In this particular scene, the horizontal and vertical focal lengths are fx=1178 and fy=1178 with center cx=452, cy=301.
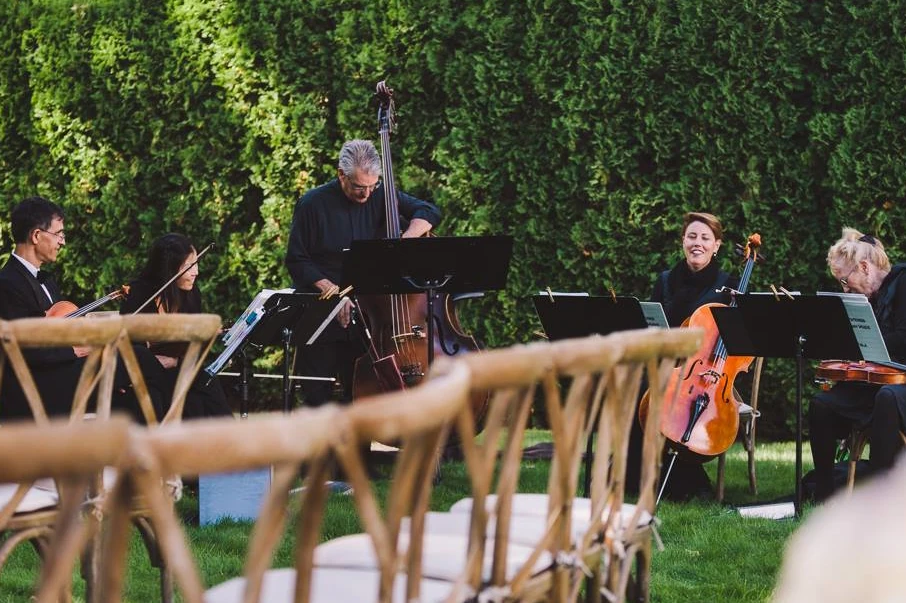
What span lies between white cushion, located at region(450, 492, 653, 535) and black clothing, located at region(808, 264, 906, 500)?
2.58 m

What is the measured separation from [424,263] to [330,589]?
344cm

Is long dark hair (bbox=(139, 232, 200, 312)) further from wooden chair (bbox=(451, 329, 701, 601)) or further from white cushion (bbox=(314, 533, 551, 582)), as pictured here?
white cushion (bbox=(314, 533, 551, 582))

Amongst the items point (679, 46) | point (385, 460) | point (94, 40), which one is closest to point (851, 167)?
point (679, 46)

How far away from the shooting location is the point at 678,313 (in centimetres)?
624

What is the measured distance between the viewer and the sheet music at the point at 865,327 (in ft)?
16.4

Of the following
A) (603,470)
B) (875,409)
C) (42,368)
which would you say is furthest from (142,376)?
(875,409)

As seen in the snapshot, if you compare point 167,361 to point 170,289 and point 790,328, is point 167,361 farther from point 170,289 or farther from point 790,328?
point 790,328

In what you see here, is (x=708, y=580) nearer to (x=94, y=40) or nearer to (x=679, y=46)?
(x=679, y=46)

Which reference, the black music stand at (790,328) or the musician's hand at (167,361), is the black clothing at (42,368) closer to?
the musician's hand at (167,361)

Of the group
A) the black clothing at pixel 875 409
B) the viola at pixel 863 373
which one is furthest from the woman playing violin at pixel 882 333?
the viola at pixel 863 373

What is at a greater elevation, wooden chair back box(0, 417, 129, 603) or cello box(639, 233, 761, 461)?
wooden chair back box(0, 417, 129, 603)

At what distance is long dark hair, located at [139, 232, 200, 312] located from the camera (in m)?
6.25

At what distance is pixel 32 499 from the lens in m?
2.75

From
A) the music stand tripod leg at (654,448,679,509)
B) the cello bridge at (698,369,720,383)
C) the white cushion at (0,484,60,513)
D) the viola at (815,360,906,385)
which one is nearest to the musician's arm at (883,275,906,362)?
the viola at (815,360,906,385)
